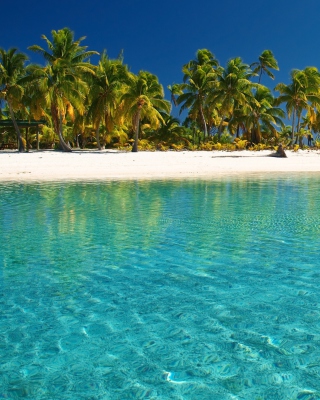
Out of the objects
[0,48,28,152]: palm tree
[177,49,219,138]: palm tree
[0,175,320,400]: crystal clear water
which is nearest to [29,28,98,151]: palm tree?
[0,48,28,152]: palm tree

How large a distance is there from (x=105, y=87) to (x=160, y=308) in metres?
31.5

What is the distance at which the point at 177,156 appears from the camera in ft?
101

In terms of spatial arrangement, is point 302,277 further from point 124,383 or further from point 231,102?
point 231,102

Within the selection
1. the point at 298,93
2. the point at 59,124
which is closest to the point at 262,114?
the point at 298,93

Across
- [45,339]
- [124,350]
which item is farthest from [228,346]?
[45,339]

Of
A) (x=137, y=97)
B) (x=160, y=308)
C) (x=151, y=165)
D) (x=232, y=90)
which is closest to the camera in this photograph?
(x=160, y=308)

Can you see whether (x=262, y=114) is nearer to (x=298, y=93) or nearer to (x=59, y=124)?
(x=298, y=93)

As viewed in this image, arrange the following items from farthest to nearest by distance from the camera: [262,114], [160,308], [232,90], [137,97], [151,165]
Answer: [262,114] < [232,90] < [137,97] < [151,165] < [160,308]

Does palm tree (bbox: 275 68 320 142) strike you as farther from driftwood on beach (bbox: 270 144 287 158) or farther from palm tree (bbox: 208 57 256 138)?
driftwood on beach (bbox: 270 144 287 158)

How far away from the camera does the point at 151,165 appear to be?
26547 millimetres

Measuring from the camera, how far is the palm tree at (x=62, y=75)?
31203mm

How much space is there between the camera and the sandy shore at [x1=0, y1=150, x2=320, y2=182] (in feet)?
74.8

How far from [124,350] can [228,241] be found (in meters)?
4.19

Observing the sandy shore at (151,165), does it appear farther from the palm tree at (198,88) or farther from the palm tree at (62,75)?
the palm tree at (198,88)
